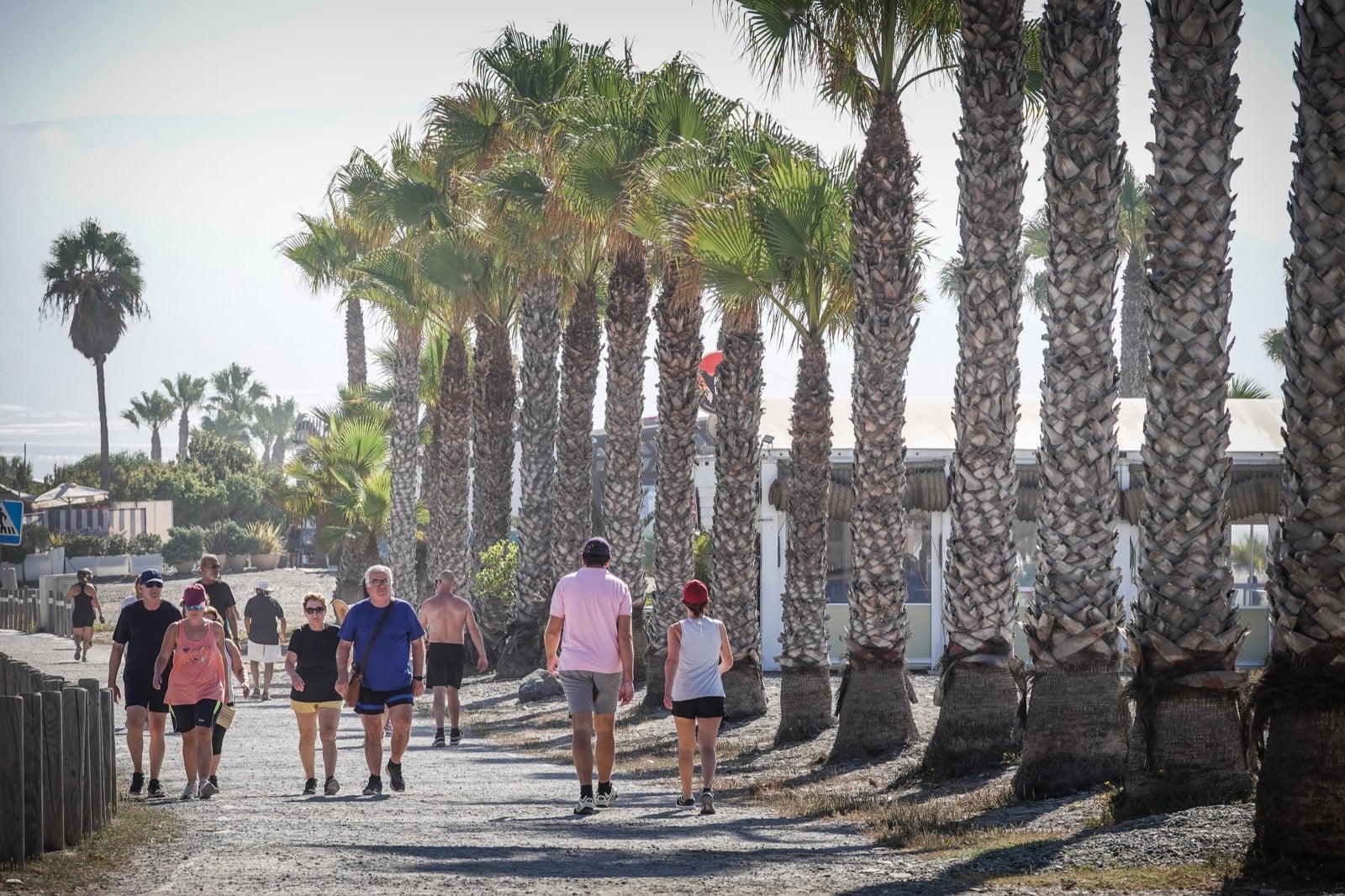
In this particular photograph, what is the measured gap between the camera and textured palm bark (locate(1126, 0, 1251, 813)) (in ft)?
30.0

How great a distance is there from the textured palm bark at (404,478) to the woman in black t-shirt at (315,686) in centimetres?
2110

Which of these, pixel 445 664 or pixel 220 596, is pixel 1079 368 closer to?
pixel 445 664

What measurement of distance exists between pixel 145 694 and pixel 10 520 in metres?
11.5

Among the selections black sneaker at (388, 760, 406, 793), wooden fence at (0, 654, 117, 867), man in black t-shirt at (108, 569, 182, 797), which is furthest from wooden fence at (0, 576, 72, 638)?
wooden fence at (0, 654, 117, 867)

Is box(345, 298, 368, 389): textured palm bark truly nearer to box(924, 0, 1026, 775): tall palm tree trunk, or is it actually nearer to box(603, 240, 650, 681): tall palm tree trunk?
box(603, 240, 650, 681): tall palm tree trunk

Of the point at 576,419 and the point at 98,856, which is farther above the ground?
the point at 576,419

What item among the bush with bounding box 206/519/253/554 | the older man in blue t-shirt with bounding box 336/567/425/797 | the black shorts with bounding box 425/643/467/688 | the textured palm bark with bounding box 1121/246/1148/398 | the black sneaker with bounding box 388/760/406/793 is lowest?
the black sneaker with bounding box 388/760/406/793

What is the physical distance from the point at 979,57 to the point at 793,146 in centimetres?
589

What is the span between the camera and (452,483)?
31.2 metres

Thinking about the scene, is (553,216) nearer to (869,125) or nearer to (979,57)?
(869,125)

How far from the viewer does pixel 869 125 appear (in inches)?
586

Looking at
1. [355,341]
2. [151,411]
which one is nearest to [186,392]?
[151,411]

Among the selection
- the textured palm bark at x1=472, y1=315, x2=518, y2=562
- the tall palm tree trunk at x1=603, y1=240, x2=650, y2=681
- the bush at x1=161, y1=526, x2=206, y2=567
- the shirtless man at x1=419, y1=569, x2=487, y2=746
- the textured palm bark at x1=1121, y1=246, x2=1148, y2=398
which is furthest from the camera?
the bush at x1=161, y1=526, x2=206, y2=567

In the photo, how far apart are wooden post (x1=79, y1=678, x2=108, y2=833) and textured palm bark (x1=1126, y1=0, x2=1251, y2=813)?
6.46 meters
